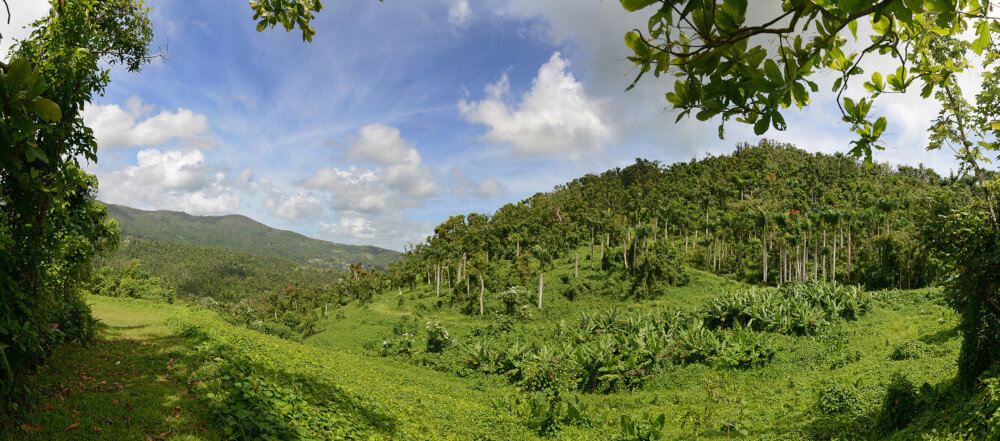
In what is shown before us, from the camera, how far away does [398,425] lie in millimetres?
6688

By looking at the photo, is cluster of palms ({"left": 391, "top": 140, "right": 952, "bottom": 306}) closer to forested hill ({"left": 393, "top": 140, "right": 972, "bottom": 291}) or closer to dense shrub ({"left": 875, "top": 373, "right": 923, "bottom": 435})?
forested hill ({"left": 393, "top": 140, "right": 972, "bottom": 291})

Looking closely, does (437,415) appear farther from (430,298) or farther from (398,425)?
(430,298)

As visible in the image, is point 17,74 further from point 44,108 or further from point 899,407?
point 899,407

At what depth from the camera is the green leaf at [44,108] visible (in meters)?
1.52

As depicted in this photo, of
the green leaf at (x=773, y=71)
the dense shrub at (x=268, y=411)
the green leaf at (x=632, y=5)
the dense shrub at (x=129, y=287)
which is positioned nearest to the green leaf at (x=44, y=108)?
the green leaf at (x=632, y=5)

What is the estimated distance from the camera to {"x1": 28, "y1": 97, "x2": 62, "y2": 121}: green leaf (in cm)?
152

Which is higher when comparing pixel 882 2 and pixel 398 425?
pixel 882 2

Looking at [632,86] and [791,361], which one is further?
[791,361]

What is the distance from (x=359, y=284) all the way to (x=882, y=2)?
55.7m

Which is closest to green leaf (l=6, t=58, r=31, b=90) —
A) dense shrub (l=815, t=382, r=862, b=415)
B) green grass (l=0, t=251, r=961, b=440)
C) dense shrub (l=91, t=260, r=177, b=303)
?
green grass (l=0, t=251, r=961, b=440)

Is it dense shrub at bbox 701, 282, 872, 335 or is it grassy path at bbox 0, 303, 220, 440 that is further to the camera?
dense shrub at bbox 701, 282, 872, 335

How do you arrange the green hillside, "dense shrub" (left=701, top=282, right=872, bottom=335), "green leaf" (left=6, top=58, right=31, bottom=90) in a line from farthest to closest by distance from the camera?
the green hillside < "dense shrub" (left=701, top=282, right=872, bottom=335) < "green leaf" (left=6, top=58, right=31, bottom=90)

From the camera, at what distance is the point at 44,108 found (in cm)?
153

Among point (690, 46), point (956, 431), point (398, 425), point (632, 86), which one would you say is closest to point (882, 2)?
point (690, 46)
